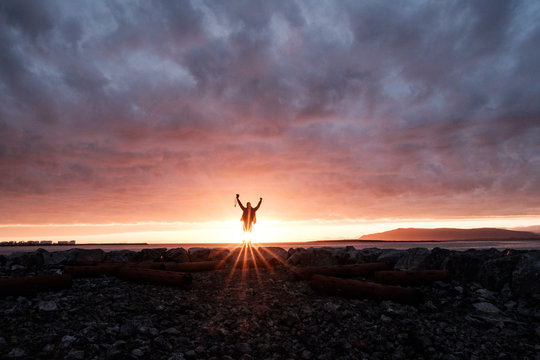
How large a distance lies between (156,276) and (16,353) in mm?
3768

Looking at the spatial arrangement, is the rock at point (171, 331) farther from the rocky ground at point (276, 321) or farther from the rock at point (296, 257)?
the rock at point (296, 257)

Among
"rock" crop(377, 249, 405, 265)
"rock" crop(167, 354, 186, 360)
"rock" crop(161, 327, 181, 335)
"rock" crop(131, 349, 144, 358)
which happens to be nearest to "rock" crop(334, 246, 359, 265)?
"rock" crop(377, 249, 405, 265)

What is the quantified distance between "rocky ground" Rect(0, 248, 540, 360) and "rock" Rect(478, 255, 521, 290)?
2 cm

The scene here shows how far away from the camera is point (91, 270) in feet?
29.8

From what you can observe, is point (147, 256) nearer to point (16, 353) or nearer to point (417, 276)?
point (16, 353)

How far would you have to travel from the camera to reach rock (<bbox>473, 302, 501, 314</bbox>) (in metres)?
6.70

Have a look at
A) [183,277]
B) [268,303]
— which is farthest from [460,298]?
[183,277]

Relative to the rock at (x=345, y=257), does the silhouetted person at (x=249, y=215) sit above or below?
above

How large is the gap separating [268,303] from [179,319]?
6.93 feet

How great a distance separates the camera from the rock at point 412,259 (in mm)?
9516

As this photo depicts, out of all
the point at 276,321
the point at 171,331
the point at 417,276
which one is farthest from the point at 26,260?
the point at 417,276

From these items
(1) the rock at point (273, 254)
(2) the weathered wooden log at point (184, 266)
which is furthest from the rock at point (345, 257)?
(2) the weathered wooden log at point (184, 266)

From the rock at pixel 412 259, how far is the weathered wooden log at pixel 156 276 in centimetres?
651

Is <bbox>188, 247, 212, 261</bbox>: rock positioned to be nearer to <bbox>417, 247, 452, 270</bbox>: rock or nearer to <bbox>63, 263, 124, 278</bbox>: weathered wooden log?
<bbox>63, 263, 124, 278</bbox>: weathered wooden log
